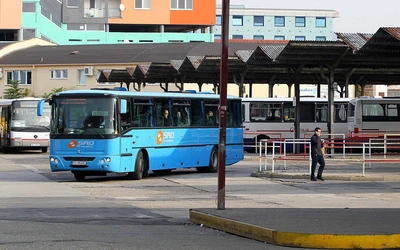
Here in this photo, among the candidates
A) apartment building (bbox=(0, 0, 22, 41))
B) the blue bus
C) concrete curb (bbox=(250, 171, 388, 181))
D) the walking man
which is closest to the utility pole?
the blue bus

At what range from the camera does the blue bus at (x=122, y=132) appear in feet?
89.9

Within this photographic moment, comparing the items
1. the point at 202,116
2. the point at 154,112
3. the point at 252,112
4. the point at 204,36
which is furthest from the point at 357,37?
the point at 204,36

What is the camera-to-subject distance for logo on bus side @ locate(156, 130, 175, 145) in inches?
1164

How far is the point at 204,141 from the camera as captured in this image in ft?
105

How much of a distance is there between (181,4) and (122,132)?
79022 millimetres

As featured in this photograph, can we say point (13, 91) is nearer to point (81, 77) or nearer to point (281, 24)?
point (81, 77)

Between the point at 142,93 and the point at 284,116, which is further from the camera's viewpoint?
the point at 284,116

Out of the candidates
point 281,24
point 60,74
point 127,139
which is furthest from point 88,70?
point 127,139

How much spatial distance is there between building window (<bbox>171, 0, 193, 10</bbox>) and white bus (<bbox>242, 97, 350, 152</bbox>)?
5248 centimetres

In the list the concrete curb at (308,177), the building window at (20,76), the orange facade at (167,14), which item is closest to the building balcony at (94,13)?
the orange facade at (167,14)

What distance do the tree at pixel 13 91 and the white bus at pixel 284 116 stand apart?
1180 inches

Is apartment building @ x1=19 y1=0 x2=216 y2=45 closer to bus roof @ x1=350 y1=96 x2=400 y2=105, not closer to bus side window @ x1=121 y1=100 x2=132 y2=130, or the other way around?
bus roof @ x1=350 y1=96 x2=400 y2=105

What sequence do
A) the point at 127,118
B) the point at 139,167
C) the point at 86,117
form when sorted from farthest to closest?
1. the point at 139,167
2. the point at 127,118
3. the point at 86,117

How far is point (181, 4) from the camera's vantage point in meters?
105
